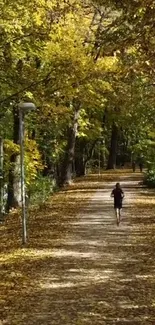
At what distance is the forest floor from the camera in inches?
393

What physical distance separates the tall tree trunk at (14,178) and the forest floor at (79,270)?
2074mm

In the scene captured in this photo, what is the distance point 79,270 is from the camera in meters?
13.3

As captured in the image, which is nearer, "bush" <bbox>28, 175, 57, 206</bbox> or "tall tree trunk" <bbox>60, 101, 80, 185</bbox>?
"bush" <bbox>28, 175, 57, 206</bbox>

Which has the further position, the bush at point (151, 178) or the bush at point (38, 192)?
the bush at point (151, 178)

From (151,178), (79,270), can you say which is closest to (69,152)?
(151,178)

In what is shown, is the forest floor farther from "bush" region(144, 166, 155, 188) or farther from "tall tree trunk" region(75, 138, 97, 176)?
"tall tree trunk" region(75, 138, 97, 176)

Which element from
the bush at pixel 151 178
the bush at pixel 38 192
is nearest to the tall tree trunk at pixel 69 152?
the bush at pixel 151 178

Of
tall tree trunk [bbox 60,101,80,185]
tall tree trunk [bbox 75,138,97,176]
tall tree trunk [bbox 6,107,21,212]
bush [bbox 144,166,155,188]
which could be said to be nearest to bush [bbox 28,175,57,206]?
tall tree trunk [bbox 6,107,21,212]

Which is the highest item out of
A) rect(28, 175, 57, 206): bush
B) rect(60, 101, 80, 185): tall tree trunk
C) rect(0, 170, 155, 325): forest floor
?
rect(60, 101, 80, 185): tall tree trunk

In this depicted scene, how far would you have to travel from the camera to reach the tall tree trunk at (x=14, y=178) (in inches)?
1009

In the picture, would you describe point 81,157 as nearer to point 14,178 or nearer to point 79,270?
point 14,178

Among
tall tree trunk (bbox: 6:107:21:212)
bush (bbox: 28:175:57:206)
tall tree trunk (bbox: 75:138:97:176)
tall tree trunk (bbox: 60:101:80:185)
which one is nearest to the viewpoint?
tall tree trunk (bbox: 6:107:21:212)

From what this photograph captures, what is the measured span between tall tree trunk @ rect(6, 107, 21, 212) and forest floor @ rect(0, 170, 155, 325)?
6.80 ft

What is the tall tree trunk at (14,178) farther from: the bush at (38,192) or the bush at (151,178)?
the bush at (151,178)
